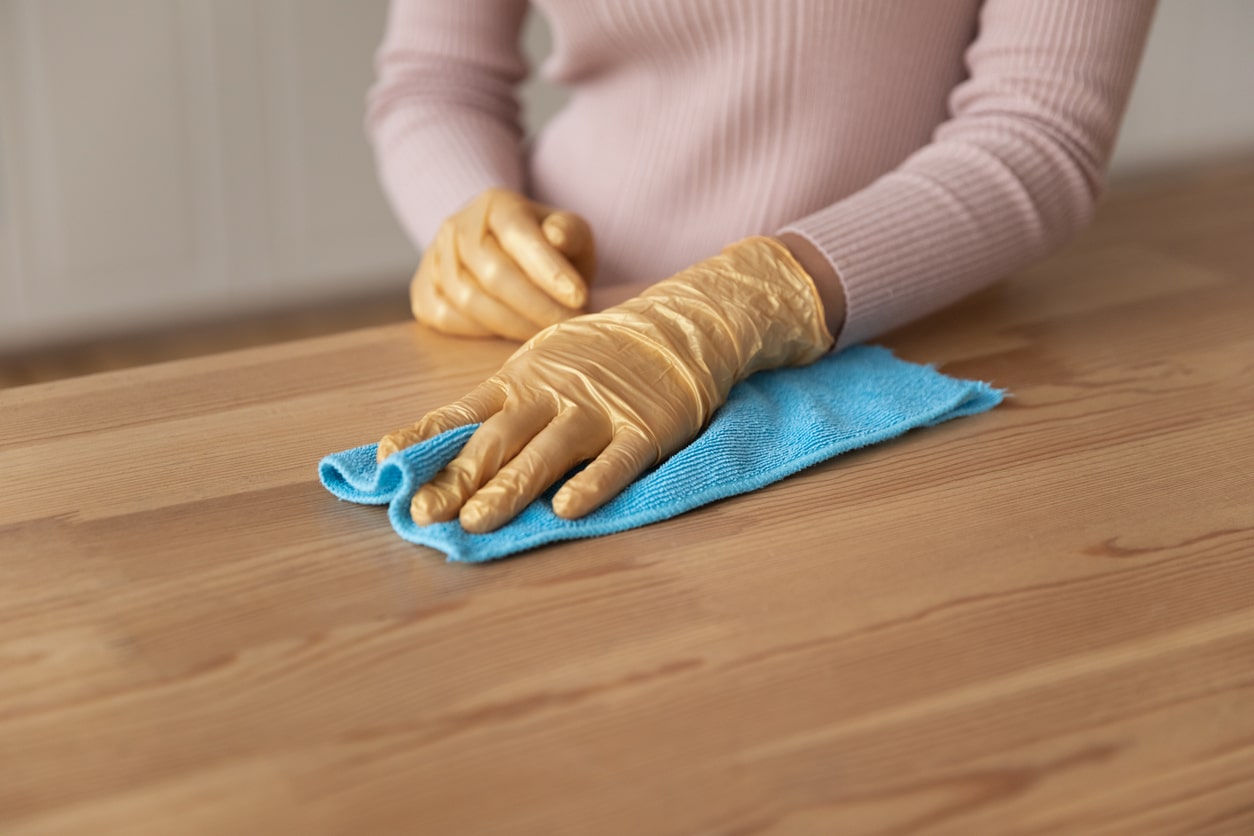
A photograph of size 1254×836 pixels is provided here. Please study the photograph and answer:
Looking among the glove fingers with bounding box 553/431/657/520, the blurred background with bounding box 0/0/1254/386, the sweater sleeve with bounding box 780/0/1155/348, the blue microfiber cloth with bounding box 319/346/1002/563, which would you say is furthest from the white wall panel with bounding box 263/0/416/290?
the glove fingers with bounding box 553/431/657/520

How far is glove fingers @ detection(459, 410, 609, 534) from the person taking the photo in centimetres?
64

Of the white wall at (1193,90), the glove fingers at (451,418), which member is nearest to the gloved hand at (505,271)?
the glove fingers at (451,418)

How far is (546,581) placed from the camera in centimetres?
Result: 61

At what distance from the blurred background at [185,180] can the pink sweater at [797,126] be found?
43.7 inches

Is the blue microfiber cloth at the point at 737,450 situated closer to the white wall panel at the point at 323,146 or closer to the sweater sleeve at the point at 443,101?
Answer: the sweater sleeve at the point at 443,101

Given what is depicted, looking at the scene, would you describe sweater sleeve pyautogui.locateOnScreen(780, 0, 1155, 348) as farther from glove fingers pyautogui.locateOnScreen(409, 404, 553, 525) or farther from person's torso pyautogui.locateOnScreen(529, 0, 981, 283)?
glove fingers pyautogui.locateOnScreen(409, 404, 553, 525)

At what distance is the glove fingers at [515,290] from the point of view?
88cm

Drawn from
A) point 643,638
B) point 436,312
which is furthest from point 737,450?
point 436,312

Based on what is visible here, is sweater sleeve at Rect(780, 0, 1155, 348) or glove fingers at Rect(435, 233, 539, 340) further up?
sweater sleeve at Rect(780, 0, 1155, 348)

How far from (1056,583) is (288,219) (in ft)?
6.57

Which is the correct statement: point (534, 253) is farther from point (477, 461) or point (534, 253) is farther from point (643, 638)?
point (643, 638)

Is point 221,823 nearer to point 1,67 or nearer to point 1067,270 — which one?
point 1067,270

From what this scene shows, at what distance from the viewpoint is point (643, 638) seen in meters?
0.56

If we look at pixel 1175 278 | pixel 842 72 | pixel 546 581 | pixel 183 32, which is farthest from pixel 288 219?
pixel 546 581
